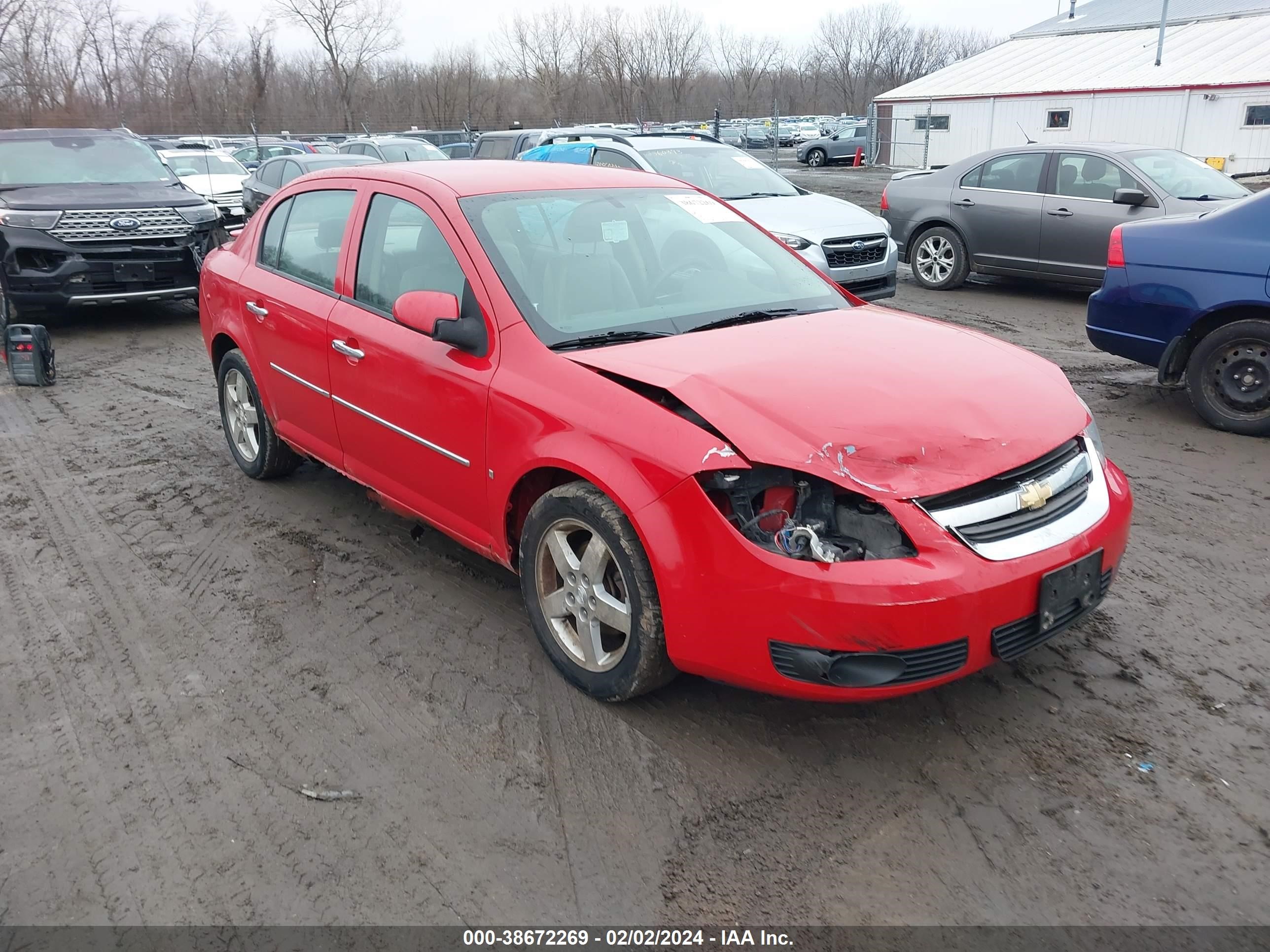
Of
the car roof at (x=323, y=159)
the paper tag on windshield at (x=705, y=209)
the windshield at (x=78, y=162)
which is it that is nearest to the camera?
the paper tag on windshield at (x=705, y=209)

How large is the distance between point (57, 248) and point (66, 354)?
1.00 m

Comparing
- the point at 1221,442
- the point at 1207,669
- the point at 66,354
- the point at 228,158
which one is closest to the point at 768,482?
the point at 1207,669

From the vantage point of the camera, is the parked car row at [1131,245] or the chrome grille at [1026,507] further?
the parked car row at [1131,245]

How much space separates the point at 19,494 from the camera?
5.51 meters

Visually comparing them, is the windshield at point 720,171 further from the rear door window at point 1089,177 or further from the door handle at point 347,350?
the door handle at point 347,350

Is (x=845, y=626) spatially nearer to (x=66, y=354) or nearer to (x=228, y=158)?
(x=66, y=354)

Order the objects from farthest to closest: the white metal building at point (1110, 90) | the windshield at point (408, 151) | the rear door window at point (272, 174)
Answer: the white metal building at point (1110, 90) → the windshield at point (408, 151) → the rear door window at point (272, 174)

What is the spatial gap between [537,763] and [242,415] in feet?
11.3

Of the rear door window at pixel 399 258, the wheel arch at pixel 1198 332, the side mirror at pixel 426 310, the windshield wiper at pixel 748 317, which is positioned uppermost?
the rear door window at pixel 399 258

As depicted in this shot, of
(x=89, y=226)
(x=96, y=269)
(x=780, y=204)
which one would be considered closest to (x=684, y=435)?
(x=780, y=204)

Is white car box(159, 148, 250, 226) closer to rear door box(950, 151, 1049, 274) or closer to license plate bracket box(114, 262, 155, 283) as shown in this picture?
license plate bracket box(114, 262, 155, 283)

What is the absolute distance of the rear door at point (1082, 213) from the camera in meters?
9.52

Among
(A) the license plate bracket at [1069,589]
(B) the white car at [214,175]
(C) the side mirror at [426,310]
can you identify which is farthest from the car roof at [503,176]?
(B) the white car at [214,175]

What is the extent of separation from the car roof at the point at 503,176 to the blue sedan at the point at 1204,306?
341 centimetres
